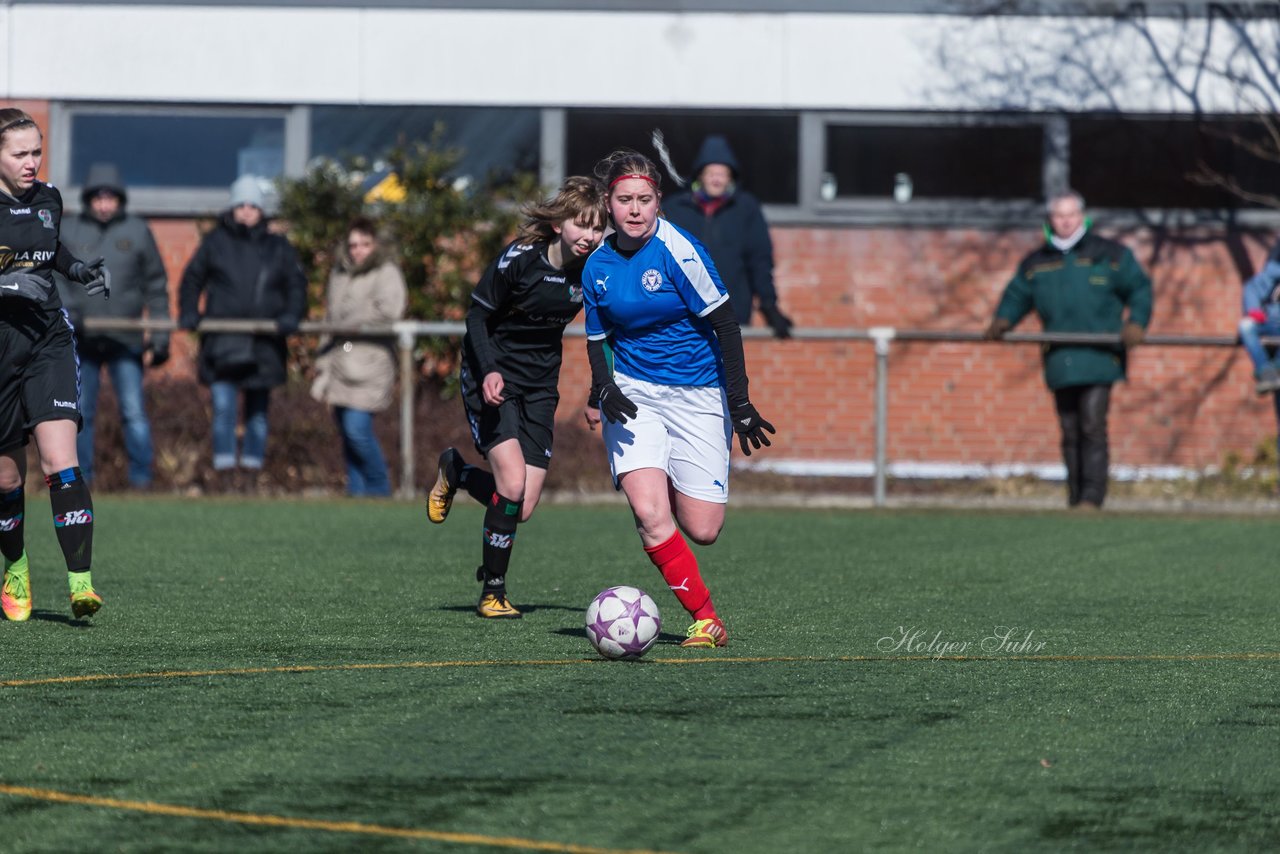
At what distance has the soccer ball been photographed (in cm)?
668

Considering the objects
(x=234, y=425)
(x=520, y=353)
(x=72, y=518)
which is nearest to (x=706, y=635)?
(x=520, y=353)


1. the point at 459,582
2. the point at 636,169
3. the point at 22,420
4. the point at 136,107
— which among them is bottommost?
the point at 459,582

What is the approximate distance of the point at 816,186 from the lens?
704 inches

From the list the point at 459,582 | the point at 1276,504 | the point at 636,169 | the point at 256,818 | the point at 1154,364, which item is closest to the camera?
the point at 256,818

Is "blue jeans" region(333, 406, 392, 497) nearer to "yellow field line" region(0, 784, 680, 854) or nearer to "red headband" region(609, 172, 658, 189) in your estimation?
"red headband" region(609, 172, 658, 189)

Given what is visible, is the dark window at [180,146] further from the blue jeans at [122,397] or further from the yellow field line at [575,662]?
the yellow field line at [575,662]

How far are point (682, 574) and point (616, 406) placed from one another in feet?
2.05

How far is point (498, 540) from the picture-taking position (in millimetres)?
8250

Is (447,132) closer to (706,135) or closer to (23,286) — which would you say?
(706,135)

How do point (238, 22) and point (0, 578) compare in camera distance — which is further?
point (238, 22)

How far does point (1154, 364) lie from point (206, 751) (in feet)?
43.1

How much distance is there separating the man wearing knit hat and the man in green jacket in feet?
18.8

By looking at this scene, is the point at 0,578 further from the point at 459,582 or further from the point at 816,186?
the point at 816,186

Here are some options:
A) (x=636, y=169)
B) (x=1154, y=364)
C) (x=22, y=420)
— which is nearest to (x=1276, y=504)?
(x=1154, y=364)
